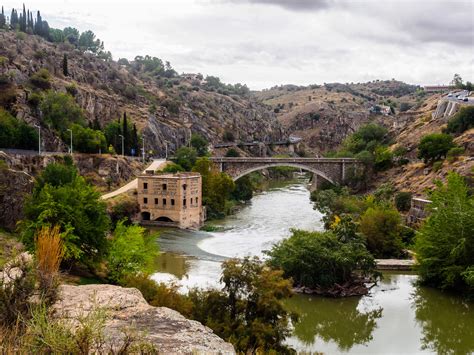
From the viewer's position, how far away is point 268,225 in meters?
61.5

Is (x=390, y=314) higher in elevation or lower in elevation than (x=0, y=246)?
lower

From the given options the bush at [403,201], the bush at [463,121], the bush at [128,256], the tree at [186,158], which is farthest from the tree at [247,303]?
the bush at [463,121]

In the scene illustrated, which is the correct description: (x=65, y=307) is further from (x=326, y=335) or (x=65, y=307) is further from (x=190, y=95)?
(x=190, y=95)

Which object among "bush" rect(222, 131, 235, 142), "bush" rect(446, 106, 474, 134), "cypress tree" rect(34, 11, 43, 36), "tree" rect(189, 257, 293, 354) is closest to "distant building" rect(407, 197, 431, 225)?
"bush" rect(446, 106, 474, 134)

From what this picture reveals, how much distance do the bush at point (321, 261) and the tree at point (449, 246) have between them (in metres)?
3.84

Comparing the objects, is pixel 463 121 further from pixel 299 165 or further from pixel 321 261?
pixel 321 261

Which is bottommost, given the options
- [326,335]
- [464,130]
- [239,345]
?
[326,335]

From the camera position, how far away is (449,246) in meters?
36.5

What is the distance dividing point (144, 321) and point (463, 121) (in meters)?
74.3

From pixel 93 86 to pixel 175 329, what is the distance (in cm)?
10074

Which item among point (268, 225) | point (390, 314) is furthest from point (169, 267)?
point (268, 225)

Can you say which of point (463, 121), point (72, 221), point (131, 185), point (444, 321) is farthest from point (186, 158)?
point (444, 321)

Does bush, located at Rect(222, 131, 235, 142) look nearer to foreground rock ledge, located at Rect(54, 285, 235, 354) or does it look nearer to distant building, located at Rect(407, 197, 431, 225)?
distant building, located at Rect(407, 197, 431, 225)

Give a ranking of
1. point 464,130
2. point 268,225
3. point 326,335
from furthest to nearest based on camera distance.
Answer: point 464,130 < point 268,225 < point 326,335
